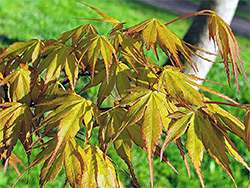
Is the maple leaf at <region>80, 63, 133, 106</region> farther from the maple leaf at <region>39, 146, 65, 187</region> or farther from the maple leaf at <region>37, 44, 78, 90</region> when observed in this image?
the maple leaf at <region>39, 146, 65, 187</region>

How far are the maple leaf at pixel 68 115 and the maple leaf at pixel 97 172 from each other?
0.12 m

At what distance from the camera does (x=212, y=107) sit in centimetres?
113

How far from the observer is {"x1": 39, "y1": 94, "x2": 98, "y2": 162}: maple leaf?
37.6 inches

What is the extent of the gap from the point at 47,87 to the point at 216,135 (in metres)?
0.64

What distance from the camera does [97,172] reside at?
1.02 meters

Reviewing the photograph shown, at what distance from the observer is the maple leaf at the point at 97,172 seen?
0.99 metres

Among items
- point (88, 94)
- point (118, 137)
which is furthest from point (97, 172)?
point (88, 94)

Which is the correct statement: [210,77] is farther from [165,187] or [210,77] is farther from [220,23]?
[220,23]

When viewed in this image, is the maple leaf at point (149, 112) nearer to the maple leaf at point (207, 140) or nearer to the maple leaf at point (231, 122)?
the maple leaf at point (207, 140)

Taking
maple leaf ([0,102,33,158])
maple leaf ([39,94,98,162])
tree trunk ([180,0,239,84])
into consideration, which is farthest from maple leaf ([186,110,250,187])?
tree trunk ([180,0,239,84])

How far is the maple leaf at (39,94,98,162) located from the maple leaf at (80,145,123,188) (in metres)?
0.12

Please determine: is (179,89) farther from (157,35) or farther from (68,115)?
(68,115)

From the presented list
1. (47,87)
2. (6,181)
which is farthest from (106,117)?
(6,181)

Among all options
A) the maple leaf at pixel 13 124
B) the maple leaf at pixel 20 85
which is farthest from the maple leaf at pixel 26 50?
the maple leaf at pixel 13 124
